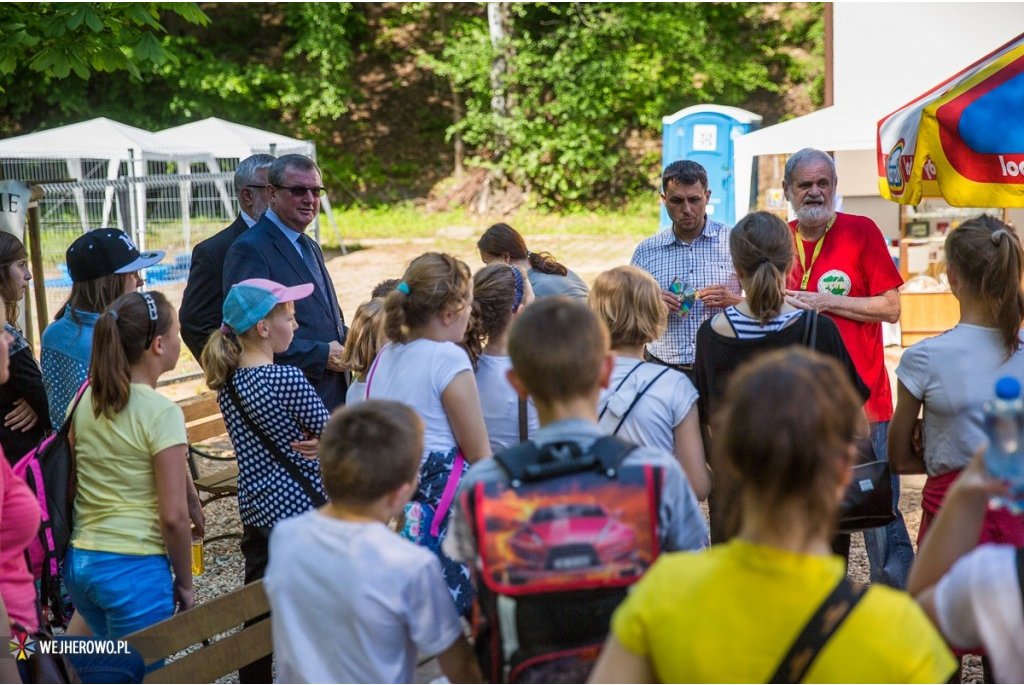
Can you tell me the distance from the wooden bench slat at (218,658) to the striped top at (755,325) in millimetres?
1747

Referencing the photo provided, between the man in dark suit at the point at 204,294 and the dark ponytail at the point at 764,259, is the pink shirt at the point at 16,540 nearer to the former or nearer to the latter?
the man in dark suit at the point at 204,294

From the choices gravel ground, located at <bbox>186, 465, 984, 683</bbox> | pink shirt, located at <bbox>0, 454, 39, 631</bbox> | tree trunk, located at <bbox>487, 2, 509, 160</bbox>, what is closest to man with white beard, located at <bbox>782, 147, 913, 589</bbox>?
gravel ground, located at <bbox>186, 465, 984, 683</bbox>

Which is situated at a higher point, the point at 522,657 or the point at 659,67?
the point at 659,67

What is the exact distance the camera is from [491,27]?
23328 mm

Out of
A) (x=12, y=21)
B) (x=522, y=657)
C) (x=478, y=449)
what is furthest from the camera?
(x=12, y=21)

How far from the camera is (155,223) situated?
1173 cm

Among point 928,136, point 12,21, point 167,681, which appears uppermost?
point 12,21

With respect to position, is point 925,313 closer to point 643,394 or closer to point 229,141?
point 643,394

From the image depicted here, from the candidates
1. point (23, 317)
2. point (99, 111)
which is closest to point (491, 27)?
point (99, 111)

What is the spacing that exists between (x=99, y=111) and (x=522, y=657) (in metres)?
25.7

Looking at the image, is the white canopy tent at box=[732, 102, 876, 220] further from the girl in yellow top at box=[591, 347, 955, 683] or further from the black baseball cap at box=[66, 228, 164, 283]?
the girl in yellow top at box=[591, 347, 955, 683]

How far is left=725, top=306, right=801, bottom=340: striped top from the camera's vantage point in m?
3.39

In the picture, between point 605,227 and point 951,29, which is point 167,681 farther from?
point 605,227

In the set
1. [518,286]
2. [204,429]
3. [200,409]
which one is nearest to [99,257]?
[518,286]
